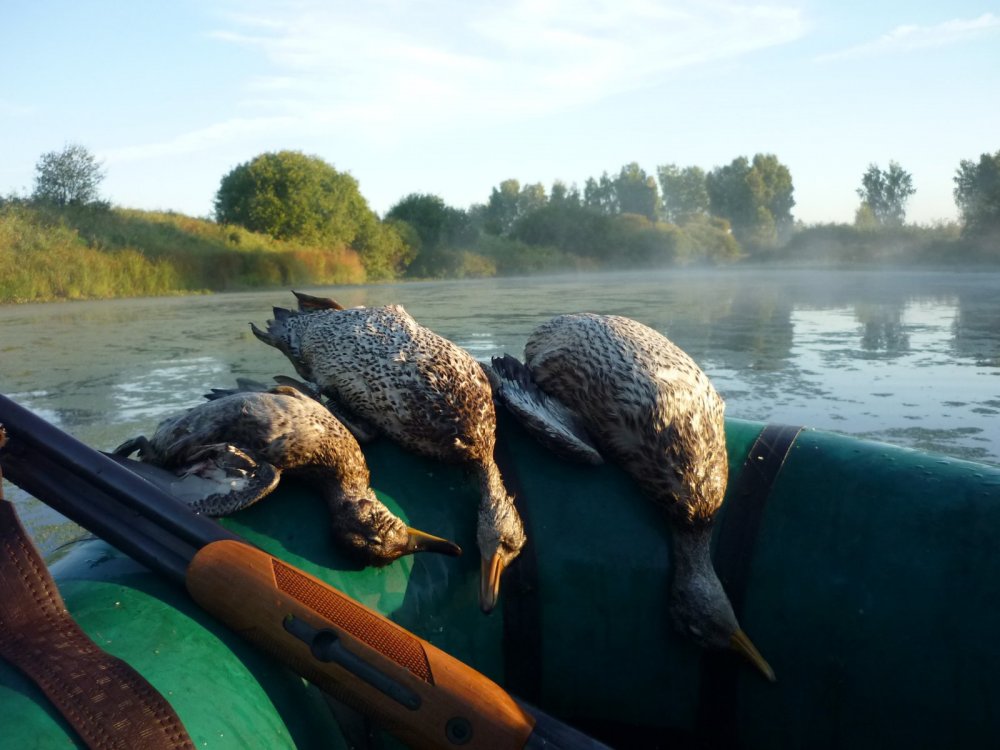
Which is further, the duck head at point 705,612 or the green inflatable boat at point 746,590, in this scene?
the duck head at point 705,612

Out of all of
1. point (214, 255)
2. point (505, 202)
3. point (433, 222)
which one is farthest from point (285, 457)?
point (505, 202)

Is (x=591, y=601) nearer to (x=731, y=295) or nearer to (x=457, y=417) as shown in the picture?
(x=457, y=417)

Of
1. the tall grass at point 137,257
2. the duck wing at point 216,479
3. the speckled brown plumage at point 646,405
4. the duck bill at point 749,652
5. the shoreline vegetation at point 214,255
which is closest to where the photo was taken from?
the duck wing at point 216,479

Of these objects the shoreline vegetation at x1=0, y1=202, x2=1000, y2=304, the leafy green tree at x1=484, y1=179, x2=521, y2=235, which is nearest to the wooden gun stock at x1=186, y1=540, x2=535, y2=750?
the shoreline vegetation at x1=0, y1=202, x2=1000, y2=304

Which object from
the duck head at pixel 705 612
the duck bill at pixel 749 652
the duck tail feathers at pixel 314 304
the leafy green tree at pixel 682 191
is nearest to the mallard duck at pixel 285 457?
the duck head at pixel 705 612

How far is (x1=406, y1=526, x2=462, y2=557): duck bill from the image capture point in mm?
2416

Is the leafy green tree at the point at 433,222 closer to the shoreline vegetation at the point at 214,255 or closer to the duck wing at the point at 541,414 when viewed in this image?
the shoreline vegetation at the point at 214,255

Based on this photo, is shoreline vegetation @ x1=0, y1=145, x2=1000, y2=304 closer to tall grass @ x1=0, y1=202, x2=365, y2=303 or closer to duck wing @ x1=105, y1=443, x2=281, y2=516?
tall grass @ x1=0, y1=202, x2=365, y2=303

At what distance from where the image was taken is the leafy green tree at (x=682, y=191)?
10738cm

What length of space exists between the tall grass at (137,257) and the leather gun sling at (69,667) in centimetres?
2374

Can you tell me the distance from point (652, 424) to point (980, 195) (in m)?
52.3

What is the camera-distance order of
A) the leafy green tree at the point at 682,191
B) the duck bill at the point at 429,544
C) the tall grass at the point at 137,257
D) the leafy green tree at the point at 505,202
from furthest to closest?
the leafy green tree at the point at 682,191 < the leafy green tree at the point at 505,202 < the tall grass at the point at 137,257 < the duck bill at the point at 429,544

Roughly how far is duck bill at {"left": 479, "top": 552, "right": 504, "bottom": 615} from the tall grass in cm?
2328

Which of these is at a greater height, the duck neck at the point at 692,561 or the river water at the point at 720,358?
the duck neck at the point at 692,561
